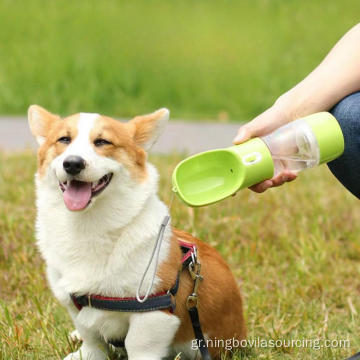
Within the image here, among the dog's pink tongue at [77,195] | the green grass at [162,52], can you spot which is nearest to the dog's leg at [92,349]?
the dog's pink tongue at [77,195]

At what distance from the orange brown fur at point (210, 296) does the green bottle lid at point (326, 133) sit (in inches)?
25.1

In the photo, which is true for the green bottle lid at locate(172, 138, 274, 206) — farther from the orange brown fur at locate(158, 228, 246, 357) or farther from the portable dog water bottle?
the orange brown fur at locate(158, 228, 246, 357)

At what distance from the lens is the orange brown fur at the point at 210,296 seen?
241cm

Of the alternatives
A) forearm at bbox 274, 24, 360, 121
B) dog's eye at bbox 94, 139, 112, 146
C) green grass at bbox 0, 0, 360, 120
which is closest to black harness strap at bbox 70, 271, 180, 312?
dog's eye at bbox 94, 139, 112, 146

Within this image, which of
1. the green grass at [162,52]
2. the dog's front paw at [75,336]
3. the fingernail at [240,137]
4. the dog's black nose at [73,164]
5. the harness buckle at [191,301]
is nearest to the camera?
the dog's black nose at [73,164]

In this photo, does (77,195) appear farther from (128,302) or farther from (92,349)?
(92,349)

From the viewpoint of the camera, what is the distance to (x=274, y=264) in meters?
3.74

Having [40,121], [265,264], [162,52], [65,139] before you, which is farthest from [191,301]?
[162,52]

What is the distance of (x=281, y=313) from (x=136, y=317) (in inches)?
42.9

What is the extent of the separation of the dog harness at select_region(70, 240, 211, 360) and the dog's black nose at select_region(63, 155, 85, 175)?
442 mm

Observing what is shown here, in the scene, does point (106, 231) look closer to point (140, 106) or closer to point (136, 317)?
point (136, 317)

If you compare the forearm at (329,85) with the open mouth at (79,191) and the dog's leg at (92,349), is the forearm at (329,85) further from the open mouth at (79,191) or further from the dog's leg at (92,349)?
the dog's leg at (92,349)

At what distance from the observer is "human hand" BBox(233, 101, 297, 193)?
90.6 inches

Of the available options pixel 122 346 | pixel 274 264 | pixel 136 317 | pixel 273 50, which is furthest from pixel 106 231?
pixel 273 50
